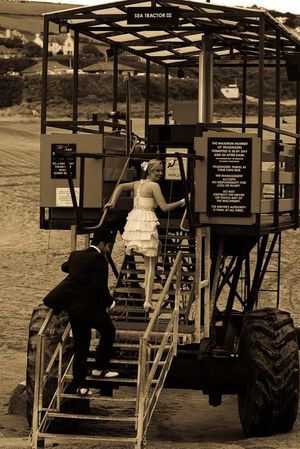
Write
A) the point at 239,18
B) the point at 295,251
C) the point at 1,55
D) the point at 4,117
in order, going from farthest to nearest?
the point at 1,55 → the point at 4,117 → the point at 295,251 → the point at 239,18

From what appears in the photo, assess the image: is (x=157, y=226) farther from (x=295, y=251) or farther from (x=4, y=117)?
(x=4, y=117)

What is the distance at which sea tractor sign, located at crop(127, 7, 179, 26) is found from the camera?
1363cm

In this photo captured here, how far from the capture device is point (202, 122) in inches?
588

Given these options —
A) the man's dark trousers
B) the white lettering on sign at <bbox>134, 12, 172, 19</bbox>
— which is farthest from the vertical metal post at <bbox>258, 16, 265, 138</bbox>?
the man's dark trousers

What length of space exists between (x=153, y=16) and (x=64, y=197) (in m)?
2.01

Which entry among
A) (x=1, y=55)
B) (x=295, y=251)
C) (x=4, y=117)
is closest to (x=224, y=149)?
(x=295, y=251)

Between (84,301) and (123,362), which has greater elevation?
(84,301)

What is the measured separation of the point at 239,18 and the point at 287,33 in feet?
3.75

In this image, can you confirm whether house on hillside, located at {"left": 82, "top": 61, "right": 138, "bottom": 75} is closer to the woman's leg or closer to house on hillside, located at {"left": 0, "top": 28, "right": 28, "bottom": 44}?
house on hillside, located at {"left": 0, "top": 28, "right": 28, "bottom": 44}

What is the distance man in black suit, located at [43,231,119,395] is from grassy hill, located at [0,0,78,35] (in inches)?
3442

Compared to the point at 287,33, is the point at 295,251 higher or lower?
lower

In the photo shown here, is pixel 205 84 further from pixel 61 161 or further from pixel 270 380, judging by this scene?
pixel 270 380

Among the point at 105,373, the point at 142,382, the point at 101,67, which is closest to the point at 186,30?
the point at 105,373

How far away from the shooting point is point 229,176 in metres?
13.4
